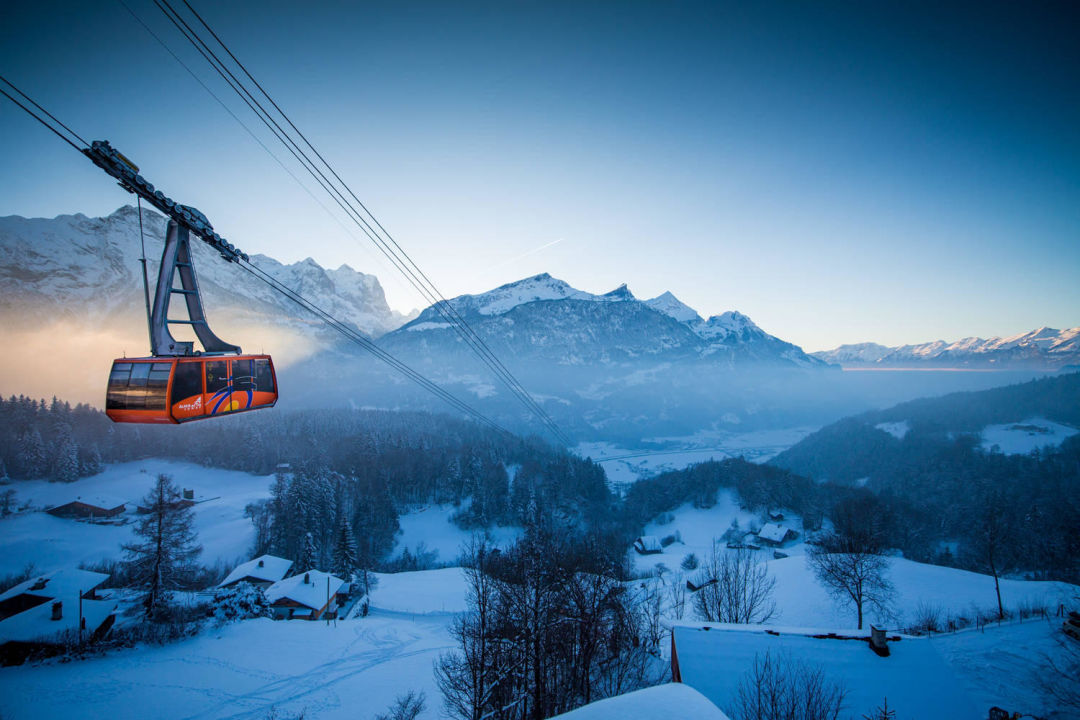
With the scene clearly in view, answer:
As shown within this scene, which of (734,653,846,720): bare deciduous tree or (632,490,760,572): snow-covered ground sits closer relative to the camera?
(734,653,846,720): bare deciduous tree

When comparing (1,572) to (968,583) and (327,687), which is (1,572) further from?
(968,583)

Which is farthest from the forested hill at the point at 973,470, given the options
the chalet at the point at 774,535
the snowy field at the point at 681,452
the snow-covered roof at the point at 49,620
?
the snow-covered roof at the point at 49,620

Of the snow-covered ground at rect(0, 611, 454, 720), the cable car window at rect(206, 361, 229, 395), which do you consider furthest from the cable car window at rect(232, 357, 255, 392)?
the snow-covered ground at rect(0, 611, 454, 720)

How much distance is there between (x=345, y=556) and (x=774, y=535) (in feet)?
175

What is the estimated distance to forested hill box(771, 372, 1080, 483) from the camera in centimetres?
9056

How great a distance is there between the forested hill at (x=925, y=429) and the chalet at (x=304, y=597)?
97.2 m

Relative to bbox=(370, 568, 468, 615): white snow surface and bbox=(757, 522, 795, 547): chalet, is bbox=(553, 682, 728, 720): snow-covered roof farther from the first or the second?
bbox=(757, 522, 795, 547): chalet

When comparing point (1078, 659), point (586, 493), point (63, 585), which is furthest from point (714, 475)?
point (63, 585)

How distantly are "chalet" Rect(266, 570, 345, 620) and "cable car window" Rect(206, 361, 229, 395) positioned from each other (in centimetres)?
2566

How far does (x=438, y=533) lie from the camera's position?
180ft

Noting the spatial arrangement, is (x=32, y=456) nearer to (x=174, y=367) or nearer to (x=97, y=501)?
(x=97, y=501)

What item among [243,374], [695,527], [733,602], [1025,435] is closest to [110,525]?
[243,374]

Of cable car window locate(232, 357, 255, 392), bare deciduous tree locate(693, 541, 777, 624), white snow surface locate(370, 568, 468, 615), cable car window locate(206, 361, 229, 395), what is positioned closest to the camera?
cable car window locate(206, 361, 229, 395)

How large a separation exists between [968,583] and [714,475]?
51527 mm
